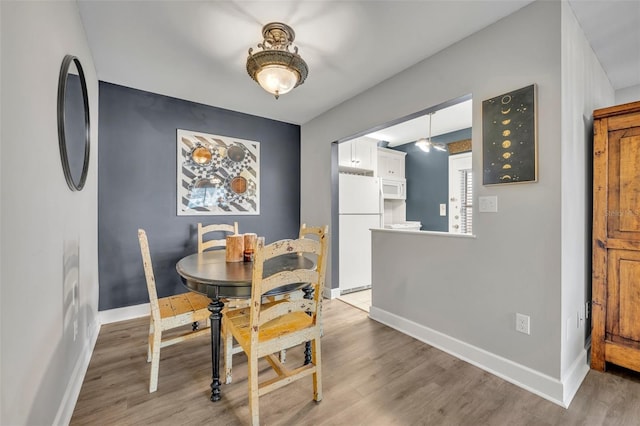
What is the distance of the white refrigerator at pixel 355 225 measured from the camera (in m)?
3.73

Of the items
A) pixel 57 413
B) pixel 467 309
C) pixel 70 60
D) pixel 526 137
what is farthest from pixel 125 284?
pixel 526 137

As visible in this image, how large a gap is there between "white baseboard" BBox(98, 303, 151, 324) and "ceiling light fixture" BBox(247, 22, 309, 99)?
269cm

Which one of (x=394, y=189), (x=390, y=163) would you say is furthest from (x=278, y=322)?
(x=390, y=163)

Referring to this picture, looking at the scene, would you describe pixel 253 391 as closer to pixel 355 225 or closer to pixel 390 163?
pixel 355 225

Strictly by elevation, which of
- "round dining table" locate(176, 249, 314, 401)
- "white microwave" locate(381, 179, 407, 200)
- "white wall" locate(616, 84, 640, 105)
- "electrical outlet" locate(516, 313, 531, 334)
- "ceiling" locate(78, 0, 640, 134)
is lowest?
"electrical outlet" locate(516, 313, 531, 334)

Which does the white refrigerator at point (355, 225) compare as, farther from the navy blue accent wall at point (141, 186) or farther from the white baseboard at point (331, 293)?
the navy blue accent wall at point (141, 186)

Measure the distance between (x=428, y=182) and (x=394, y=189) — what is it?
649 millimetres

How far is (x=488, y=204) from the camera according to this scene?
6.43 ft

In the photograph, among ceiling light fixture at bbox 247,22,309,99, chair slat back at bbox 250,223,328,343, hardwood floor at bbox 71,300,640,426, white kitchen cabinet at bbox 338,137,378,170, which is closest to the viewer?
chair slat back at bbox 250,223,328,343

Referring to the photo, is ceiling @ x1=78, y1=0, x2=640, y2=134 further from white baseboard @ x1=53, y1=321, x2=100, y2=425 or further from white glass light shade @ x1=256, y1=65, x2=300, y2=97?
white baseboard @ x1=53, y1=321, x2=100, y2=425

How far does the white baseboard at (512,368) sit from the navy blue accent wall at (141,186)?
8.21 feet

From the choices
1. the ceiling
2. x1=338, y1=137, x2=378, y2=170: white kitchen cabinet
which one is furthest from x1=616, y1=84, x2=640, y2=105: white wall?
x1=338, y1=137, x2=378, y2=170: white kitchen cabinet

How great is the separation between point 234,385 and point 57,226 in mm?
1383

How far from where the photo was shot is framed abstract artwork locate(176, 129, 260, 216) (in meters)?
3.27
